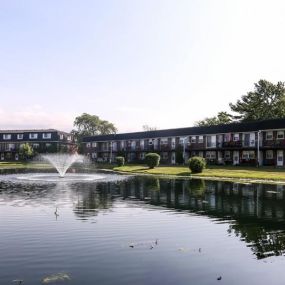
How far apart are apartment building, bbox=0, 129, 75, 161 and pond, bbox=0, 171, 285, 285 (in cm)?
9362

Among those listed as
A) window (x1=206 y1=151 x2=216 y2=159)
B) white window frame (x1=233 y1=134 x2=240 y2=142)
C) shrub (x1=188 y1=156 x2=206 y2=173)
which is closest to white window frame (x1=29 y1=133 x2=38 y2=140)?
window (x1=206 y1=151 x2=216 y2=159)

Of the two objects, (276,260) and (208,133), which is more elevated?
(208,133)

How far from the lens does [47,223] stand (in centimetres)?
1880

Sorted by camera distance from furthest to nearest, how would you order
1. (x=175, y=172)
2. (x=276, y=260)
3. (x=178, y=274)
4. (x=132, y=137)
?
(x=132, y=137), (x=175, y=172), (x=276, y=260), (x=178, y=274)

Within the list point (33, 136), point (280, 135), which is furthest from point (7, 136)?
point (280, 135)

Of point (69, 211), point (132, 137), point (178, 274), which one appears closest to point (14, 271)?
point (178, 274)

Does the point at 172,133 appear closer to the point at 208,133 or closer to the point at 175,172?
the point at 208,133

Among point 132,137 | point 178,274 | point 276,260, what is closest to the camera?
point 178,274

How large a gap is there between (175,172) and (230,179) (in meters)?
11.8

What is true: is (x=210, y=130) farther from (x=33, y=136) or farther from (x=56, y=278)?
(x=56, y=278)

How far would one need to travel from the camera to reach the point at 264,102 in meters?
95.9

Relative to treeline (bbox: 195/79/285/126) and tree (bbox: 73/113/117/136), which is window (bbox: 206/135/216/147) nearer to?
treeline (bbox: 195/79/285/126)

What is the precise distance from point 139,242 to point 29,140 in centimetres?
11073

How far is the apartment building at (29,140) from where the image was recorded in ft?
392
